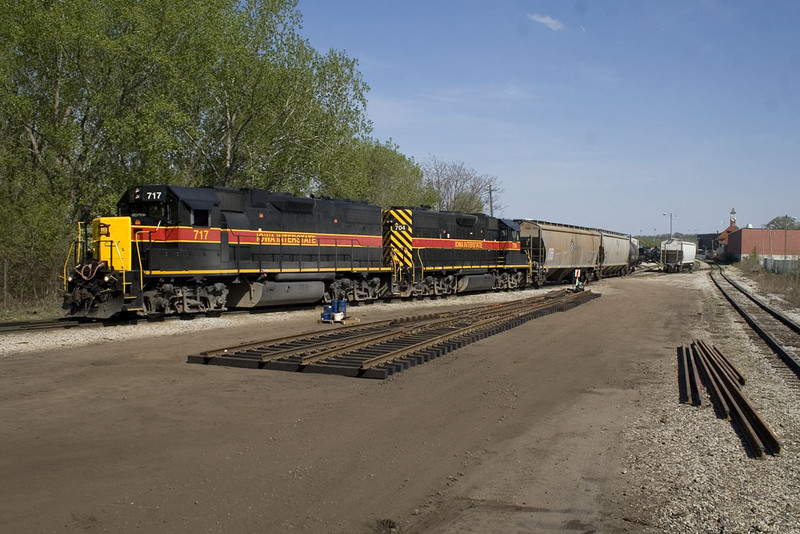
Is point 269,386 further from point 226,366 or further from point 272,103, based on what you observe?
point 272,103

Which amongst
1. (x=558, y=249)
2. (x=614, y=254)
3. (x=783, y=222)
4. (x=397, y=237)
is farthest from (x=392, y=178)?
(x=783, y=222)

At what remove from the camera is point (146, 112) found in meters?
24.4

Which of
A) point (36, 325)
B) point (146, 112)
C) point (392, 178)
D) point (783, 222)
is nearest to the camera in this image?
point (36, 325)

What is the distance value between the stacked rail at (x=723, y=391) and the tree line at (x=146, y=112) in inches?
728

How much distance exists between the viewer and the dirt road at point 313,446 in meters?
4.79

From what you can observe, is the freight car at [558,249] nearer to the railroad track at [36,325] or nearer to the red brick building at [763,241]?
the railroad track at [36,325]

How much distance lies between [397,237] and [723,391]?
680 inches

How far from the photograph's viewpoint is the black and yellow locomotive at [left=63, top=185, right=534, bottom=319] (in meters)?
15.7

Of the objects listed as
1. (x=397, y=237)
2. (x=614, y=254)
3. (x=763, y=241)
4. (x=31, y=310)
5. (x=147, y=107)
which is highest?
(x=147, y=107)

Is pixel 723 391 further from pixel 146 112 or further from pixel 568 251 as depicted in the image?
pixel 568 251

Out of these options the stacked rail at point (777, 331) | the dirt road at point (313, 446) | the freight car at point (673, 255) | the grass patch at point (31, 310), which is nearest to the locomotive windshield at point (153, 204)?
the grass patch at point (31, 310)

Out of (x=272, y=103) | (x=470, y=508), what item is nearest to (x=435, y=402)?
(x=470, y=508)

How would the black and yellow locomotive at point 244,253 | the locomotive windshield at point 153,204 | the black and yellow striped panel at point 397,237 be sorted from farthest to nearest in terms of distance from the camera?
the black and yellow striped panel at point 397,237 → the locomotive windshield at point 153,204 → the black and yellow locomotive at point 244,253

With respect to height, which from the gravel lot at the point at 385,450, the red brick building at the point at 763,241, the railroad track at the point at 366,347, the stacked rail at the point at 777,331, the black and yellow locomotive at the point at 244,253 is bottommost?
the gravel lot at the point at 385,450
